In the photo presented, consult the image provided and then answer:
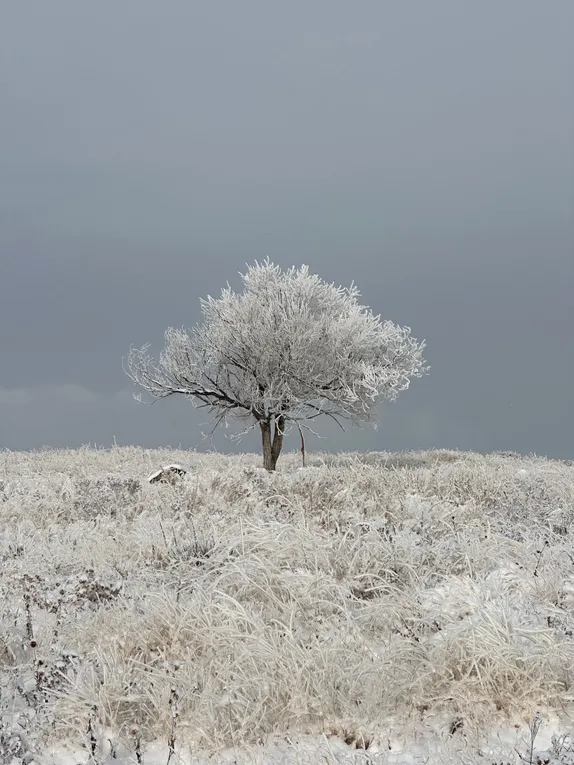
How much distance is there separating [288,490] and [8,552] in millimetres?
3993

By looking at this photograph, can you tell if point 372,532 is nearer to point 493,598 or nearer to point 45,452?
point 493,598

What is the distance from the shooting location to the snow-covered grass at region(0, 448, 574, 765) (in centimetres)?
360

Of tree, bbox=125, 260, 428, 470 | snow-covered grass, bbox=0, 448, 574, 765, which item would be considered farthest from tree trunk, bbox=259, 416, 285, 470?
snow-covered grass, bbox=0, 448, 574, 765

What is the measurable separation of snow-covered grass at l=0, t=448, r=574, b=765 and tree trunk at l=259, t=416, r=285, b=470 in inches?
540

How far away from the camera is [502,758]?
131 inches

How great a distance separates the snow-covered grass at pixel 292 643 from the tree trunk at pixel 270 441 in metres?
13.7

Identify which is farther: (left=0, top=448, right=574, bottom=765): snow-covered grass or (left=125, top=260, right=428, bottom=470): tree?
(left=125, top=260, right=428, bottom=470): tree

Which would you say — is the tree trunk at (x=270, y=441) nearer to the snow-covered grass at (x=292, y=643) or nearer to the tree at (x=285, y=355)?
the tree at (x=285, y=355)

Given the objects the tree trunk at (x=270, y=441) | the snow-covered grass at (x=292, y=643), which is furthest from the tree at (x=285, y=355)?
the snow-covered grass at (x=292, y=643)

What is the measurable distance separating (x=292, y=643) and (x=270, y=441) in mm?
17834

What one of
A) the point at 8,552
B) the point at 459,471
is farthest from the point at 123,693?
the point at 459,471

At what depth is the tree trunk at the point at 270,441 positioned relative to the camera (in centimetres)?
2162

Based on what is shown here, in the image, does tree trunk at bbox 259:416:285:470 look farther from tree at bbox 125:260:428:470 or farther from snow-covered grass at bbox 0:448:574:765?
snow-covered grass at bbox 0:448:574:765

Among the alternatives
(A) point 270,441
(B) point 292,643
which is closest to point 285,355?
(A) point 270,441
